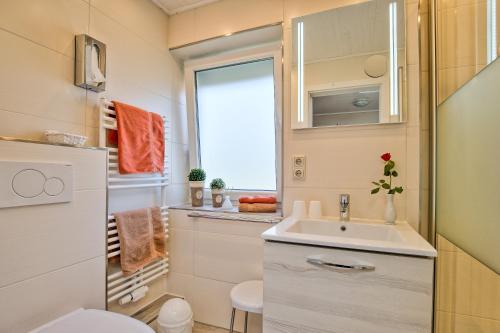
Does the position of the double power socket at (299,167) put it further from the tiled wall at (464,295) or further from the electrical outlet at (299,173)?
the tiled wall at (464,295)

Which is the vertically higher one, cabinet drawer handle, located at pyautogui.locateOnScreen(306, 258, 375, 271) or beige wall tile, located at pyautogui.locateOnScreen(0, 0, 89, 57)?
beige wall tile, located at pyautogui.locateOnScreen(0, 0, 89, 57)

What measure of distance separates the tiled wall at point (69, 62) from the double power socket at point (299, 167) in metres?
1.00

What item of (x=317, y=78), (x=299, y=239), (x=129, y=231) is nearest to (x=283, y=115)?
(x=317, y=78)

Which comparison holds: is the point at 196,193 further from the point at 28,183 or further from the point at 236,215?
the point at 28,183

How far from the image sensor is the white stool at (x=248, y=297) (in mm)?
1293

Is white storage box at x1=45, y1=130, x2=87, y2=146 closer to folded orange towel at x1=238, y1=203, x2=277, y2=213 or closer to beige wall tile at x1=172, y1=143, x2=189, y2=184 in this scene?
beige wall tile at x1=172, y1=143, x2=189, y2=184

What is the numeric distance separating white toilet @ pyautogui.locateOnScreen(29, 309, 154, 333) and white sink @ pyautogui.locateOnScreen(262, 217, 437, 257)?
24.8 inches

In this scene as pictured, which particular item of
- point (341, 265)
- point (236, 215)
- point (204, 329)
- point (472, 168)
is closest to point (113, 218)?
point (236, 215)

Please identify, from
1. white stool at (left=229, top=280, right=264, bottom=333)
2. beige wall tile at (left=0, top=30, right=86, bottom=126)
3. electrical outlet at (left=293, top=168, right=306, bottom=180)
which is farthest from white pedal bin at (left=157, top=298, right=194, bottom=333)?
beige wall tile at (left=0, top=30, right=86, bottom=126)

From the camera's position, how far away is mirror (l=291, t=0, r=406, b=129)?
4.56ft

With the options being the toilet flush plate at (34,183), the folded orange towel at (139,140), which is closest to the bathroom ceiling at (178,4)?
the folded orange towel at (139,140)

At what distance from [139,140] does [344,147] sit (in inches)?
49.0

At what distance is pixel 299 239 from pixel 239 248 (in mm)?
698

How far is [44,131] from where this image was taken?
1.20 metres
